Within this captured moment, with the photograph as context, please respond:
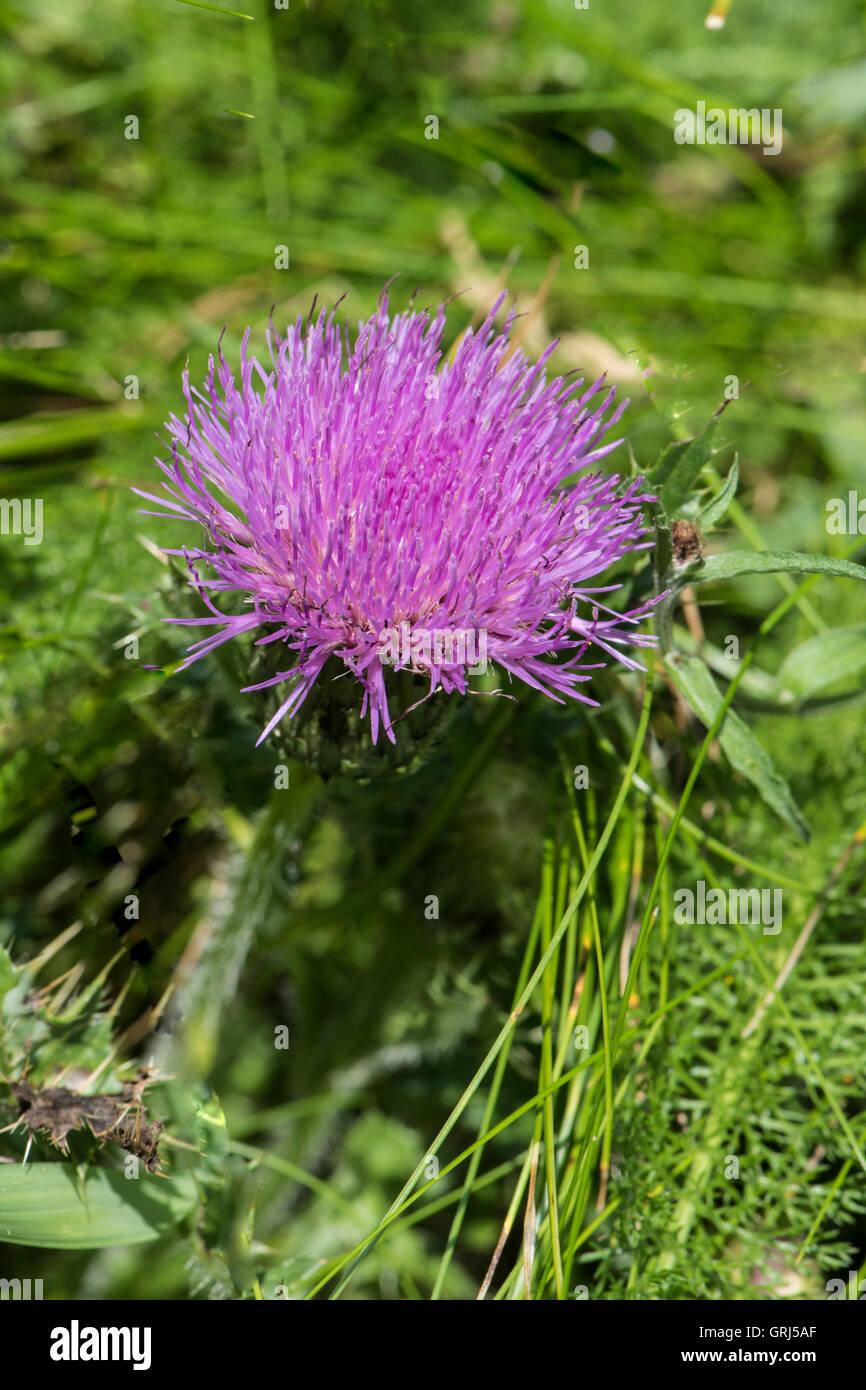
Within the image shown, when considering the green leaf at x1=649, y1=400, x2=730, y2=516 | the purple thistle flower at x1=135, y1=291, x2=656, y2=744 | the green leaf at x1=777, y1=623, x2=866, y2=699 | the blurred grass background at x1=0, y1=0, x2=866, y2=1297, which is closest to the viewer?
the purple thistle flower at x1=135, y1=291, x2=656, y2=744

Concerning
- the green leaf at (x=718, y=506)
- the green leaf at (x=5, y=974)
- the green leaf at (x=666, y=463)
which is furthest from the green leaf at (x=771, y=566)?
the green leaf at (x=5, y=974)

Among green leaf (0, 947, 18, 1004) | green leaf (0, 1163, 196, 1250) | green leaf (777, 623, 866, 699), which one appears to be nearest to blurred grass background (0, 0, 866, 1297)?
green leaf (0, 1163, 196, 1250)

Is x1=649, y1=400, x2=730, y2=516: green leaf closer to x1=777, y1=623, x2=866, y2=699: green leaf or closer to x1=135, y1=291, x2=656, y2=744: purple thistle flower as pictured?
x1=135, y1=291, x2=656, y2=744: purple thistle flower

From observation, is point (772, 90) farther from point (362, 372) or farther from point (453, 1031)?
point (453, 1031)

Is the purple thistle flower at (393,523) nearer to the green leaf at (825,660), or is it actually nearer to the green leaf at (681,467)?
the green leaf at (681,467)

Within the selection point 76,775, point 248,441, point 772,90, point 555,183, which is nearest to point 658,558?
point 248,441
